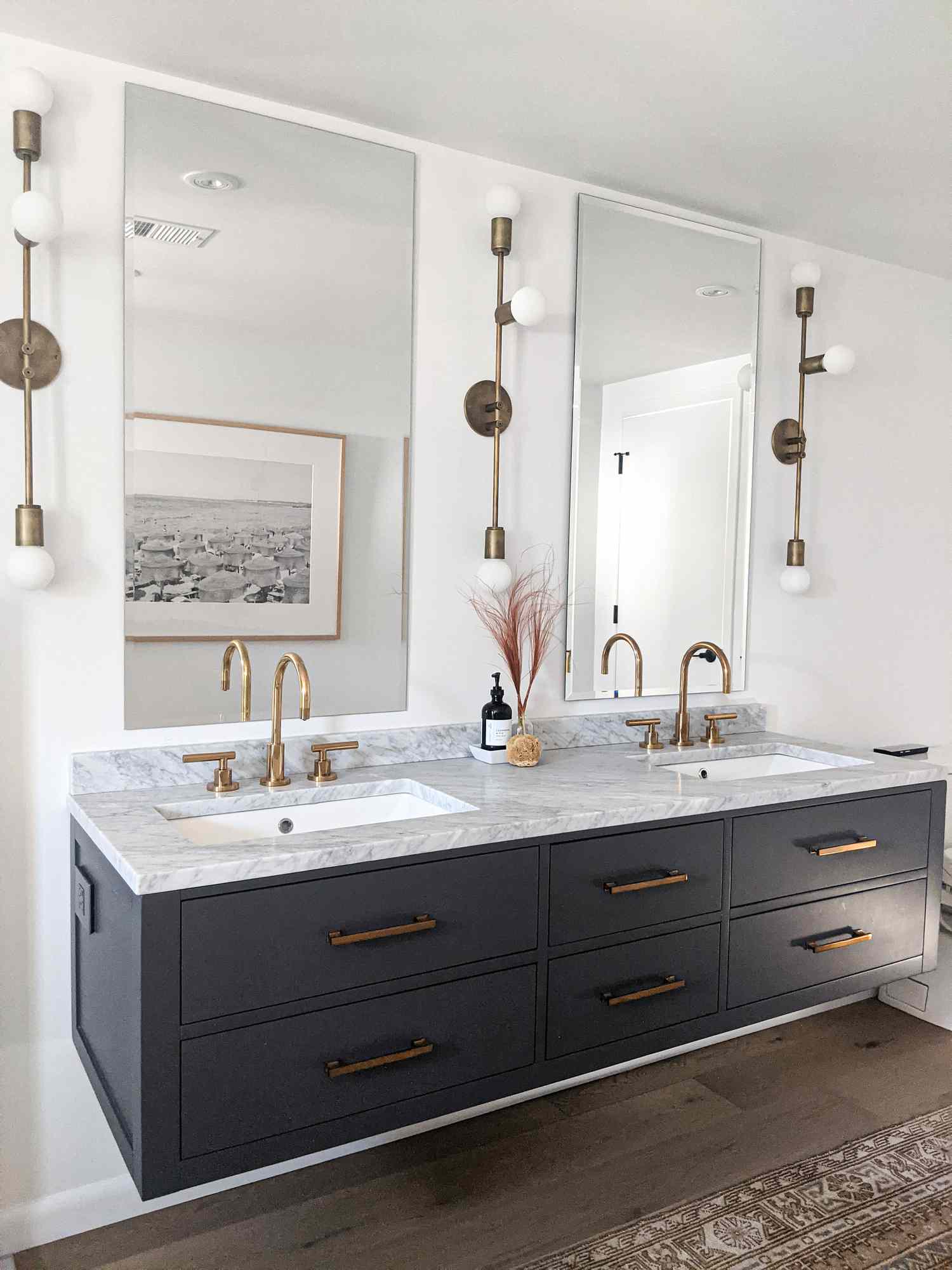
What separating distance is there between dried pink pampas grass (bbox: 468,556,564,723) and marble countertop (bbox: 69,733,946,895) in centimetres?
22

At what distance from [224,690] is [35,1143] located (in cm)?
96

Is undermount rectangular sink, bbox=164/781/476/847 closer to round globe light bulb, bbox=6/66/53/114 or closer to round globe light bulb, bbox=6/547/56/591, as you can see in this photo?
round globe light bulb, bbox=6/547/56/591

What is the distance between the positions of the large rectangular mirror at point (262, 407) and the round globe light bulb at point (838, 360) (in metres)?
1.27

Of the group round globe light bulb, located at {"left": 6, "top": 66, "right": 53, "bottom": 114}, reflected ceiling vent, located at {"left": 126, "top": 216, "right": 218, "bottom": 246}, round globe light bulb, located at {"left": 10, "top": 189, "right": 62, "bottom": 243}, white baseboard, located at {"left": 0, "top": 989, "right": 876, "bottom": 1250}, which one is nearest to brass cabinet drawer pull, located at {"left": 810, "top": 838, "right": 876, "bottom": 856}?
white baseboard, located at {"left": 0, "top": 989, "right": 876, "bottom": 1250}

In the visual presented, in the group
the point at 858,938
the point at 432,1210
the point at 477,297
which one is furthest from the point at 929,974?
the point at 477,297

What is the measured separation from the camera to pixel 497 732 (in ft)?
7.84

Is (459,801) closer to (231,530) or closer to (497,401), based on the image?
(231,530)

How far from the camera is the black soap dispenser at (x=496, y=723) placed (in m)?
2.39

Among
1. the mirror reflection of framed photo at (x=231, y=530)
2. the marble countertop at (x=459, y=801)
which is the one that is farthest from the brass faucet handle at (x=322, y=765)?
the mirror reflection of framed photo at (x=231, y=530)

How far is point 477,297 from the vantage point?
8.01ft

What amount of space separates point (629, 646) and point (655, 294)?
95 centimetres

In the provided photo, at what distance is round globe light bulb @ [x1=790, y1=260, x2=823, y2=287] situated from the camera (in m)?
2.90

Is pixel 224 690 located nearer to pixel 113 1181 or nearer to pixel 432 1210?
pixel 113 1181

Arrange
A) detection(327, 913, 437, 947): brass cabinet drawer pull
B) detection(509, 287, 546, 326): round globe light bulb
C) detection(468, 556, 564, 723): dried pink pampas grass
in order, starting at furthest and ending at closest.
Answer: detection(468, 556, 564, 723): dried pink pampas grass
detection(509, 287, 546, 326): round globe light bulb
detection(327, 913, 437, 947): brass cabinet drawer pull
